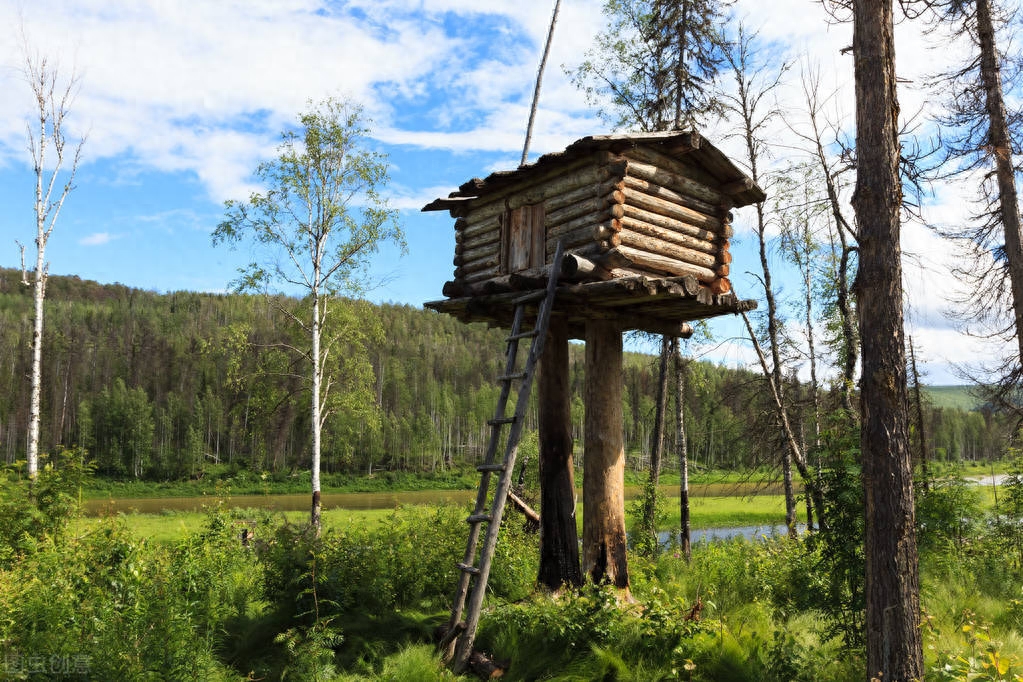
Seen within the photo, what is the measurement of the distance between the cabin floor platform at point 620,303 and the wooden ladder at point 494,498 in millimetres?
255

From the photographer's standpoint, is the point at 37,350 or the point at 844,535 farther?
the point at 37,350

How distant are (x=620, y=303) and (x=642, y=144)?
6.53 ft

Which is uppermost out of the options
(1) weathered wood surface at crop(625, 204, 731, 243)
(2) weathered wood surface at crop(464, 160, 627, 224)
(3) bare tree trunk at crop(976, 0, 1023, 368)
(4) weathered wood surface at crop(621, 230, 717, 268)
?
(3) bare tree trunk at crop(976, 0, 1023, 368)

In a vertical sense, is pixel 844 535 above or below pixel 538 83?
below

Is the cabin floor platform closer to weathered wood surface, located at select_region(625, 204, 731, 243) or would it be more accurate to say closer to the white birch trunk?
weathered wood surface, located at select_region(625, 204, 731, 243)

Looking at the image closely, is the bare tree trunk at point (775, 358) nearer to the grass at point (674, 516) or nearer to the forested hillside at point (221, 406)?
the grass at point (674, 516)

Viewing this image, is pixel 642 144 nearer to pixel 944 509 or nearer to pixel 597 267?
pixel 597 267

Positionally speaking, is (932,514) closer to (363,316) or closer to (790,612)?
(790,612)

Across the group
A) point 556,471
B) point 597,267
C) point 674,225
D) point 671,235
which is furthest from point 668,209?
point 556,471

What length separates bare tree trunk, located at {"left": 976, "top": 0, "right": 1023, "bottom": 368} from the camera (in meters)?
14.3

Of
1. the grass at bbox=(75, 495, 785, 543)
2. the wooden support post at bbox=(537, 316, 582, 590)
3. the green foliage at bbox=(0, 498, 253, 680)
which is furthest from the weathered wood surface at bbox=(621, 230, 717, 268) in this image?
the grass at bbox=(75, 495, 785, 543)

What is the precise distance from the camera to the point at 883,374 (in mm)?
6445

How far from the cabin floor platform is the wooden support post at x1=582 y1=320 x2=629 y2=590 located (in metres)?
0.47

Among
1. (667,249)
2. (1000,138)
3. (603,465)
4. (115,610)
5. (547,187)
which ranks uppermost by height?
(1000,138)
